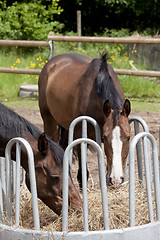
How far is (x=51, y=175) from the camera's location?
2.77 m

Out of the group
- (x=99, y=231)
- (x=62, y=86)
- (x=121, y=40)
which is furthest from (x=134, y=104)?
(x=99, y=231)

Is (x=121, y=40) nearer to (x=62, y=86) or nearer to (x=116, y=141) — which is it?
(x=62, y=86)

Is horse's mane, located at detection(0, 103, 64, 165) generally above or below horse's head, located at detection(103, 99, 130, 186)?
above

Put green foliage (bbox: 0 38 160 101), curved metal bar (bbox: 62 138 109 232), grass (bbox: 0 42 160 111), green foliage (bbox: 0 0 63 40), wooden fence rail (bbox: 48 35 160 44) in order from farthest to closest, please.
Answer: green foliage (bbox: 0 0 63 40)
green foliage (bbox: 0 38 160 101)
grass (bbox: 0 42 160 111)
wooden fence rail (bbox: 48 35 160 44)
curved metal bar (bbox: 62 138 109 232)

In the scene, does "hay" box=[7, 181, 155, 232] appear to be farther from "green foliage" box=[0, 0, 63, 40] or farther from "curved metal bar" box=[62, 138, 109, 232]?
"green foliage" box=[0, 0, 63, 40]

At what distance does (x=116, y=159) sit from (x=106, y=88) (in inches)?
39.0

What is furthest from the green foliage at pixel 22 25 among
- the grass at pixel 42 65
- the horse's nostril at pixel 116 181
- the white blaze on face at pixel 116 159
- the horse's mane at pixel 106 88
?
the horse's nostril at pixel 116 181

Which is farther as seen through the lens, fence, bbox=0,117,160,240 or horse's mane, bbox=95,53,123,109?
horse's mane, bbox=95,53,123,109

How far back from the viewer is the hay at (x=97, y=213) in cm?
270

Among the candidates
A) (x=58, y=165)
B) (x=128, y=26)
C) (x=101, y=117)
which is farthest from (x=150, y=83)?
(x=128, y=26)

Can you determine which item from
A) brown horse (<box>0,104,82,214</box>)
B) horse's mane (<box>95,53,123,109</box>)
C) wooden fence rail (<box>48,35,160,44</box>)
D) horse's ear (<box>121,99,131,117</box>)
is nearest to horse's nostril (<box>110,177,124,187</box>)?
brown horse (<box>0,104,82,214</box>)

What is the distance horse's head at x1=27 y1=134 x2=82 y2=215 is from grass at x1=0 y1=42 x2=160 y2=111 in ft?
15.6

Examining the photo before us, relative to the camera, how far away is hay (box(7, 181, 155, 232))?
2.70 metres

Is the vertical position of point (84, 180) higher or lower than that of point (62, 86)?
higher
